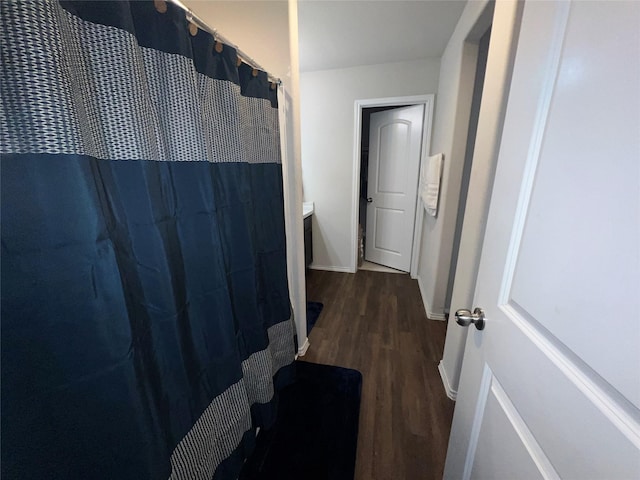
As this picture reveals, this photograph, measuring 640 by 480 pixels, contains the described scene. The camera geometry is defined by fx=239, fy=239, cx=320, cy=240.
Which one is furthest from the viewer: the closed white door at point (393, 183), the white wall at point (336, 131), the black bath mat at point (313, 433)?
the closed white door at point (393, 183)

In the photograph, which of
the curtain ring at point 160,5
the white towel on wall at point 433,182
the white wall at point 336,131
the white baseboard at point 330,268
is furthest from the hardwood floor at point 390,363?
the curtain ring at point 160,5

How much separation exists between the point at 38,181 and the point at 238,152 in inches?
25.0

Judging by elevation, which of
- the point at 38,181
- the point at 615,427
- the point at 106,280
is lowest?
the point at 615,427

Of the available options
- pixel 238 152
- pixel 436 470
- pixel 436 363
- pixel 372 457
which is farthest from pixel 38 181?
pixel 436 363

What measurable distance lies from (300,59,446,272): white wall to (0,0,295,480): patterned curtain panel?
81.7 inches

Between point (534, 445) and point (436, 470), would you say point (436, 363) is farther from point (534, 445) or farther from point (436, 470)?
point (534, 445)

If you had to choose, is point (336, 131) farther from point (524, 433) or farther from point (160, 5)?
point (524, 433)

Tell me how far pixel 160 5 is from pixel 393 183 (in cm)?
278

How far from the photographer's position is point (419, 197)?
2.85 m

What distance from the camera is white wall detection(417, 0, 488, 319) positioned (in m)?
1.66

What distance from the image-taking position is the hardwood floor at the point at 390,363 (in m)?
1.17

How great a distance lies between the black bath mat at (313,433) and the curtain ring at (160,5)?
1.75m

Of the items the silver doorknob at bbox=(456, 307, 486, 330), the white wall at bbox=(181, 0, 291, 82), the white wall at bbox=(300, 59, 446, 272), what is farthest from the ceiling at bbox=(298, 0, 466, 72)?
the silver doorknob at bbox=(456, 307, 486, 330)

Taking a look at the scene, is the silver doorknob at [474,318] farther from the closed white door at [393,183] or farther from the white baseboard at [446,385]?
the closed white door at [393,183]
